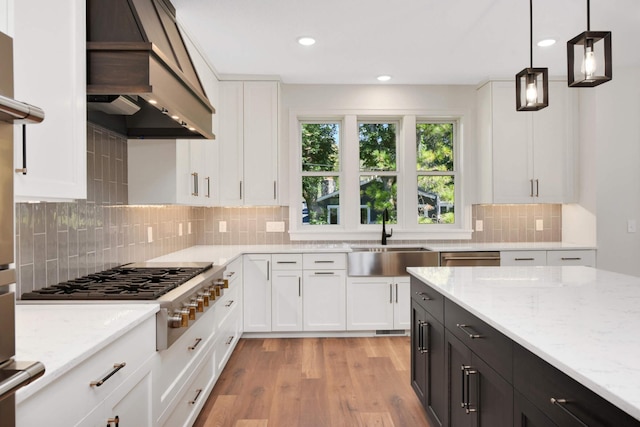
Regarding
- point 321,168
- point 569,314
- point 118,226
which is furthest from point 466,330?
point 321,168

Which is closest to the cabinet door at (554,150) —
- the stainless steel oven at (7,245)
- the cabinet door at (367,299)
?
the cabinet door at (367,299)

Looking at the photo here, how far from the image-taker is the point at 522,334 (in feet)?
4.33

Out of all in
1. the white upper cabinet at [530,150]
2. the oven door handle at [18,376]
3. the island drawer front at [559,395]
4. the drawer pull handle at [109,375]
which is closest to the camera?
the oven door handle at [18,376]

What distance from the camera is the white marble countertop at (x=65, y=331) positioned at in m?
1.10

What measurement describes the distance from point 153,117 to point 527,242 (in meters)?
3.97

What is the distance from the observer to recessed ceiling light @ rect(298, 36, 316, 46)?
3.41 m

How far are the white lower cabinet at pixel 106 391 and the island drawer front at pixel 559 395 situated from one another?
1.28 metres

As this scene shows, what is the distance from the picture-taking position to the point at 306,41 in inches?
136

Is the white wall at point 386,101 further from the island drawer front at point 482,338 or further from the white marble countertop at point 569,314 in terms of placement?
the island drawer front at point 482,338

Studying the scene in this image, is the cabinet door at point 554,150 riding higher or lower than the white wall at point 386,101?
lower

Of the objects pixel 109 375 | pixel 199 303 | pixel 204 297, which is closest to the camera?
pixel 109 375

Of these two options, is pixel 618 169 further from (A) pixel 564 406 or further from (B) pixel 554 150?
(A) pixel 564 406

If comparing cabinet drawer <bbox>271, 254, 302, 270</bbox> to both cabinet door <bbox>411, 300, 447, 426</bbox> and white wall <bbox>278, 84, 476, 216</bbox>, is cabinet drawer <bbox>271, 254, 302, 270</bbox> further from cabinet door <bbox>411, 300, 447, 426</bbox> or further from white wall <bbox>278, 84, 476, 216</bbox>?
Result: cabinet door <bbox>411, 300, 447, 426</bbox>

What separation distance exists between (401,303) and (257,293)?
1397 mm
